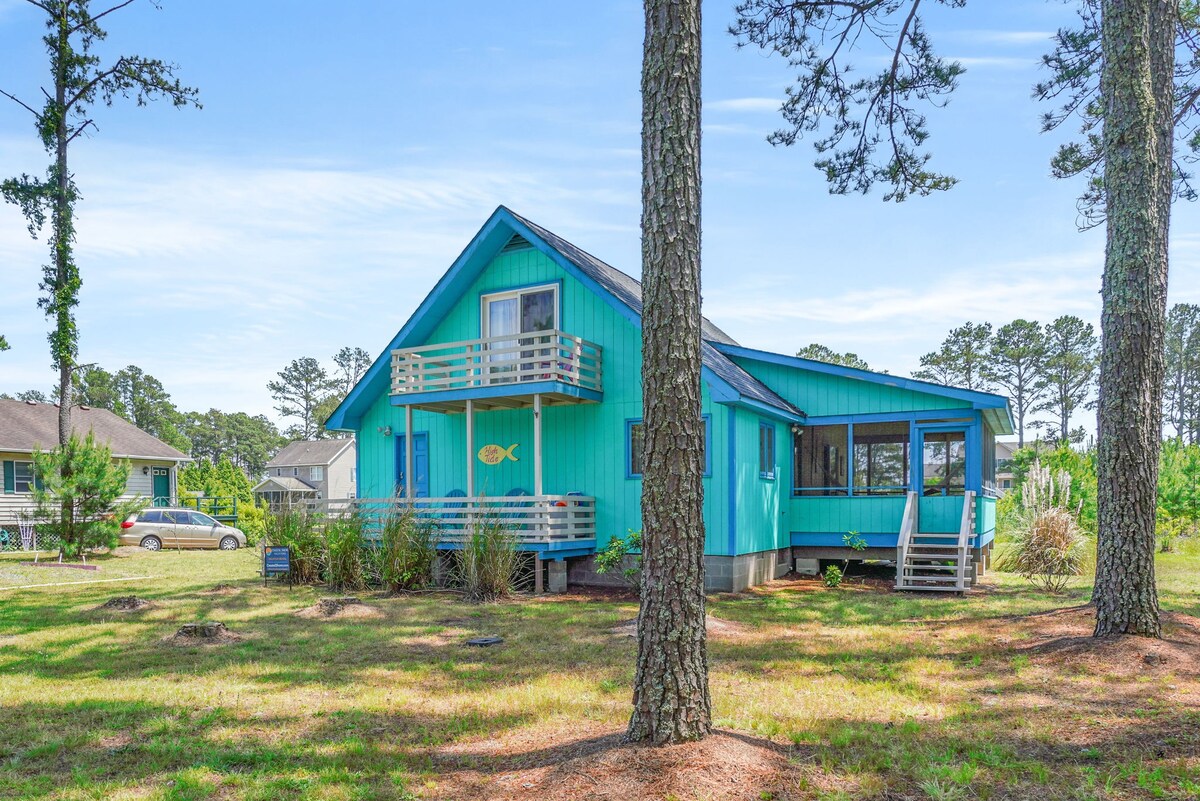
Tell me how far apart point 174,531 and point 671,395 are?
84.0 ft

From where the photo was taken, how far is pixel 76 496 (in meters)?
20.3

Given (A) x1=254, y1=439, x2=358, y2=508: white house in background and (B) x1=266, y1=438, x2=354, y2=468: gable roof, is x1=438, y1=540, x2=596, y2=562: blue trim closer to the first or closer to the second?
(A) x1=254, y1=439, x2=358, y2=508: white house in background

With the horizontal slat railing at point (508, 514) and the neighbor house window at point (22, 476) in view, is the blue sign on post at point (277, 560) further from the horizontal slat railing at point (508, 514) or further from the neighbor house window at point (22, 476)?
the neighbor house window at point (22, 476)

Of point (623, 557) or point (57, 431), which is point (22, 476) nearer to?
point (57, 431)

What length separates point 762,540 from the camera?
14664 millimetres

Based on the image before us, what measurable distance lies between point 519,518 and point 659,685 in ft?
32.5

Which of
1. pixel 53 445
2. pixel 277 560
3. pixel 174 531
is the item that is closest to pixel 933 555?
pixel 277 560

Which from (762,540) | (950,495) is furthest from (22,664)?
(950,495)

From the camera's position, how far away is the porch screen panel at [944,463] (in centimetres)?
1538

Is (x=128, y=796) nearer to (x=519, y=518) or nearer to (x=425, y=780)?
(x=425, y=780)

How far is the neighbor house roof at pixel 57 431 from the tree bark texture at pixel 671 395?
1137 inches

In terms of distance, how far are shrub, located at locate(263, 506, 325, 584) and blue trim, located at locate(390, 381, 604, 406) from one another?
9.06ft

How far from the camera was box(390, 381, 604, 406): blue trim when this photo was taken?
45.3 feet

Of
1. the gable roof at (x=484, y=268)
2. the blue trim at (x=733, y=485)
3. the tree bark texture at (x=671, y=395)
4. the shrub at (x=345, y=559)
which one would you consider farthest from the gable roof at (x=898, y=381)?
the tree bark texture at (x=671, y=395)
